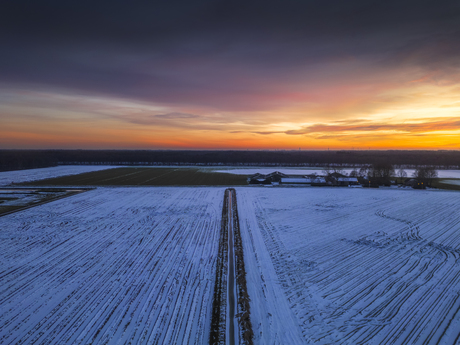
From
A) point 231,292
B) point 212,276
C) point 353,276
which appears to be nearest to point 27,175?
point 212,276

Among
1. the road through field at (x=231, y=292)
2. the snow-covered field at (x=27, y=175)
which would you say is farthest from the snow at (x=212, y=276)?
the snow-covered field at (x=27, y=175)

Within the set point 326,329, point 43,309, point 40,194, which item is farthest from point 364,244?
point 40,194

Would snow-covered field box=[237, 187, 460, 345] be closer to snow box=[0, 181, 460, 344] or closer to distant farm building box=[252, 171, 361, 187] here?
snow box=[0, 181, 460, 344]

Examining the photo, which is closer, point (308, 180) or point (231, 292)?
point (231, 292)

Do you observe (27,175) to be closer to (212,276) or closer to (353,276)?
(212,276)

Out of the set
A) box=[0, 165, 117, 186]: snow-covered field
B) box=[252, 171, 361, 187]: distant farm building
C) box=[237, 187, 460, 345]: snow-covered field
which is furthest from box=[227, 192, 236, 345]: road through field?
box=[0, 165, 117, 186]: snow-covered field

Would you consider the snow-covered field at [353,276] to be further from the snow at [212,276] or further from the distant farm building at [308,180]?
the distant farm building at [308,180]
